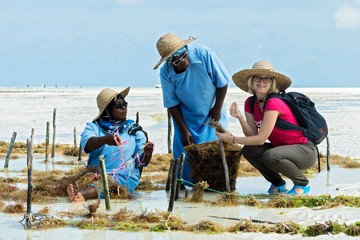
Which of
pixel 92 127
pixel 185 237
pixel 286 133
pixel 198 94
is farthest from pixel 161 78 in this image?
pixel 185 237

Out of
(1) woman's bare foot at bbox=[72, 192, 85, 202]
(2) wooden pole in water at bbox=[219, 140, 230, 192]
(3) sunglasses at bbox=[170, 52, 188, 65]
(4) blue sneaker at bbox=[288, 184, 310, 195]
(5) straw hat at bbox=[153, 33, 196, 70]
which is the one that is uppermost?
(5) straw hat at bbox=[153, 33, 196, 70]

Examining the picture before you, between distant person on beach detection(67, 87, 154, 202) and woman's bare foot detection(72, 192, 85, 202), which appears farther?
distant person on beach detection(67, 87, 154, 202)

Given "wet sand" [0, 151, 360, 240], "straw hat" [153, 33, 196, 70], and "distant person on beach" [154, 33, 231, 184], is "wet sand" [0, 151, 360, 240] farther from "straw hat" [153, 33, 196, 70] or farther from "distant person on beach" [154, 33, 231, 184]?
"straw hat" [153, 33, 196, 70]

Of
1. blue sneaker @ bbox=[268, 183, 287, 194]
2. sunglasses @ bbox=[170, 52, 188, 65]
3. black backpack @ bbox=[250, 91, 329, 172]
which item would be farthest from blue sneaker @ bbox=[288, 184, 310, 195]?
sunglasses @ bbox=[170, 52, 188, 65]

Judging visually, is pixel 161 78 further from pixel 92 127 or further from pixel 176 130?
pixel 92 127

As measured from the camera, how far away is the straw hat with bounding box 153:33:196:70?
7.82 metres

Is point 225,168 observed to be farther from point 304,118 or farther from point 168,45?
point 168,45

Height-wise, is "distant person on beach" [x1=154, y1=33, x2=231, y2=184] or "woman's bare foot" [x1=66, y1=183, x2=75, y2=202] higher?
"distant person on beach" [x1=154, y1=33, x2=231, y2=184]

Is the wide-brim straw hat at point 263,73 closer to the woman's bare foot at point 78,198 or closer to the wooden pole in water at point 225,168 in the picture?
the wooden pole in water at point 225,168

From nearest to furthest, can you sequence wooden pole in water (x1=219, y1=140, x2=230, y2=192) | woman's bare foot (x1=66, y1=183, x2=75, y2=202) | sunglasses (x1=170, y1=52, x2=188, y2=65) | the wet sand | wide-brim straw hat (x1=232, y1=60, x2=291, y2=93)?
the wet sand, woman's bare foot (x1=66, y1=183, x2=75, y2=202), wide-brim straw hat (x1=232, y1=60, x2=291, y2=93), wooden pole in water (x1=219, y1=140, x2=230, y2=192), sunglasses (x1=170, y1=52, x2=188, y2=65)

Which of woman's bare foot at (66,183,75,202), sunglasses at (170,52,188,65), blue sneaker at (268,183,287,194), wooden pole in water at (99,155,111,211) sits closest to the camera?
wooden pole in water at (99,155,111,211)

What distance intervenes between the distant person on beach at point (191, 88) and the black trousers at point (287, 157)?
90 centimetres

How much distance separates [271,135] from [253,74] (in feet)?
2.33

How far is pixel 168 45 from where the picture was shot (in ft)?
25.7
